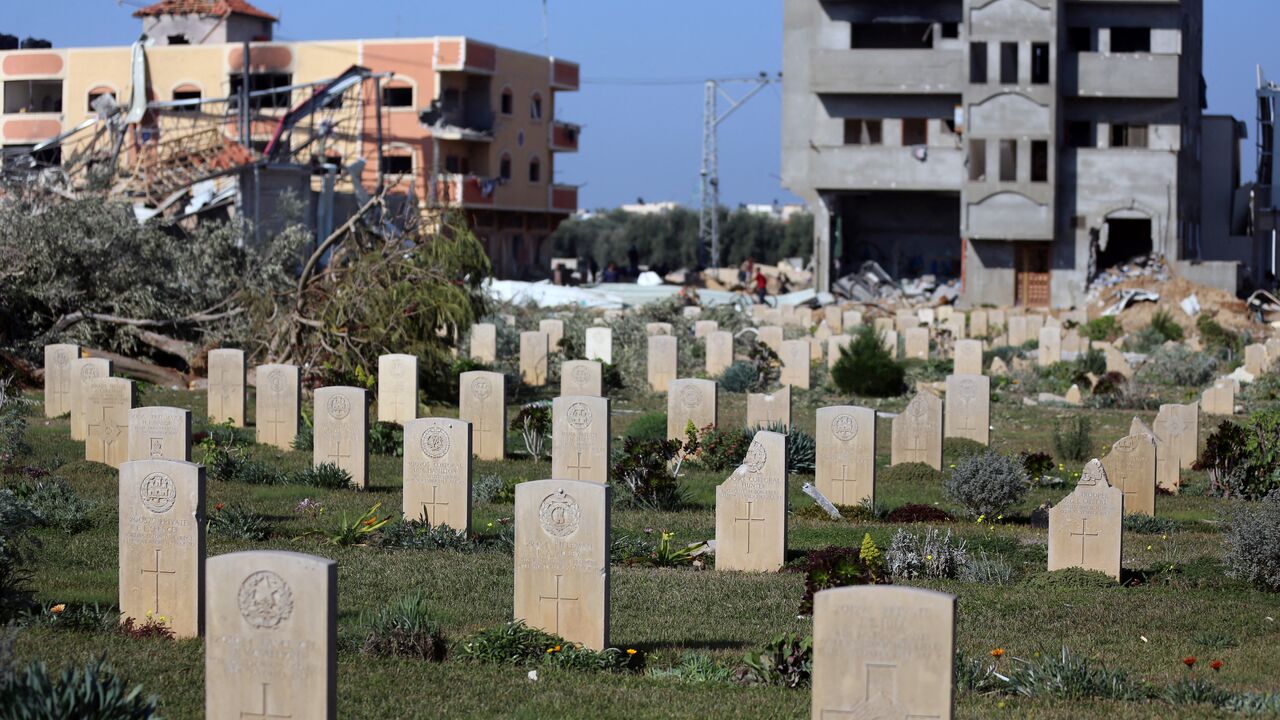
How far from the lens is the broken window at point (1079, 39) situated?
196 feet

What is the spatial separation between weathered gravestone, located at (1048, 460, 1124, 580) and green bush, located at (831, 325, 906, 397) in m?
16.4

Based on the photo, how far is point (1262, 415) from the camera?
60.5ft

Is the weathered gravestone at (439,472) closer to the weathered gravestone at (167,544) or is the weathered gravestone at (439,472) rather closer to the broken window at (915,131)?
the weathered gravestone at (167,544)

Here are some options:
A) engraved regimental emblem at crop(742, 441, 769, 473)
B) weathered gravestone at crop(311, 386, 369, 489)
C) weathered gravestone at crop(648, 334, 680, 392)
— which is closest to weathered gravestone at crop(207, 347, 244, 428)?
weathered gravestone at crop(311, 386, 369, 489)

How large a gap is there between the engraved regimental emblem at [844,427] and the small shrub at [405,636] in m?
7.48

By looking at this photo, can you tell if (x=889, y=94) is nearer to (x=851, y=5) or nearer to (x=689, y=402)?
(x=851, y=5)

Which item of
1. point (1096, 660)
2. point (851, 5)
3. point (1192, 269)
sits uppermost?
point (851, 5)

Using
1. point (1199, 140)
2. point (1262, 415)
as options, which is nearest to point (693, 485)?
point (1262, 415)

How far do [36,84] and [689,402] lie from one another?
5963 centimetres

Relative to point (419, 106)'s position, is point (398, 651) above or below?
below

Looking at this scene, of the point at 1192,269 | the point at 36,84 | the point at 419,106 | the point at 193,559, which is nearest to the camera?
the point at 193,559

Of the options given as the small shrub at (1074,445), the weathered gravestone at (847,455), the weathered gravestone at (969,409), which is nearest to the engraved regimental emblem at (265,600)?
the weathered gravestone at (847,455)

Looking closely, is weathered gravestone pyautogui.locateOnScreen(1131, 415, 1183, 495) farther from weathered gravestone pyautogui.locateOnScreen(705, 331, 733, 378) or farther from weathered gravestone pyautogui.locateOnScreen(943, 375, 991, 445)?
weathered gravestone pyautogui.locateOnScreen(705, 331, 733, 378)

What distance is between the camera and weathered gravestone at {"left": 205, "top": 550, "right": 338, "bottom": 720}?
699 cm
